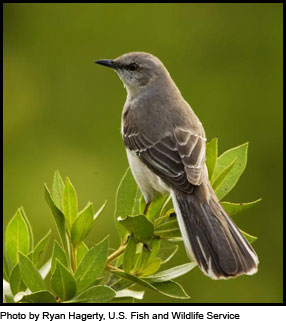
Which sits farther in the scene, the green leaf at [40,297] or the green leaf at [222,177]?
the green leaf at [222,177]

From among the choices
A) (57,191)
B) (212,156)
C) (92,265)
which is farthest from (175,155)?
(92,265)

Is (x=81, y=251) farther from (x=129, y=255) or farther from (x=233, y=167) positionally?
(x=233, y=167)

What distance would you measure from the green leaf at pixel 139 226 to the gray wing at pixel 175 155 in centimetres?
85

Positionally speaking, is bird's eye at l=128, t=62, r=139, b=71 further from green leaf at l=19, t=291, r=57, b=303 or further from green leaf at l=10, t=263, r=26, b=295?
green leaf at l=19, t=291, r=57, b=303

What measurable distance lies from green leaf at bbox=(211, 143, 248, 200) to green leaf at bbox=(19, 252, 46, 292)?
1.23 meters

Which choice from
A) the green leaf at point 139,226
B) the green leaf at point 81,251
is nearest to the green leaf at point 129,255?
the green leaf at point 139,226

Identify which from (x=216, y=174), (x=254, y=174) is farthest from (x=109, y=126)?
(x=216, y=174)

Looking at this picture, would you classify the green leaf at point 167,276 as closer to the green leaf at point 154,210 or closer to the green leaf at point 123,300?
the green leaf at point 123,300

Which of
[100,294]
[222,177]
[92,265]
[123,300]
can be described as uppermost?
[222,177]

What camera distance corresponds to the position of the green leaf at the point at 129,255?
2980 millimetres

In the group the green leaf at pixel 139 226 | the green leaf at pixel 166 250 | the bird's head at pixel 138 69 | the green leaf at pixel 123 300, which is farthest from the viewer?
the bird's head at pixel 138 69

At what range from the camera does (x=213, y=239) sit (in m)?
3.50

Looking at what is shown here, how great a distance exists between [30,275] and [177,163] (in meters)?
1.56

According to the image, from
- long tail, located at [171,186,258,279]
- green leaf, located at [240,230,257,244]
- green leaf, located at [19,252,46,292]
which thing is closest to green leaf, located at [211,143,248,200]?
long tail, located at [171,186,258,279]
